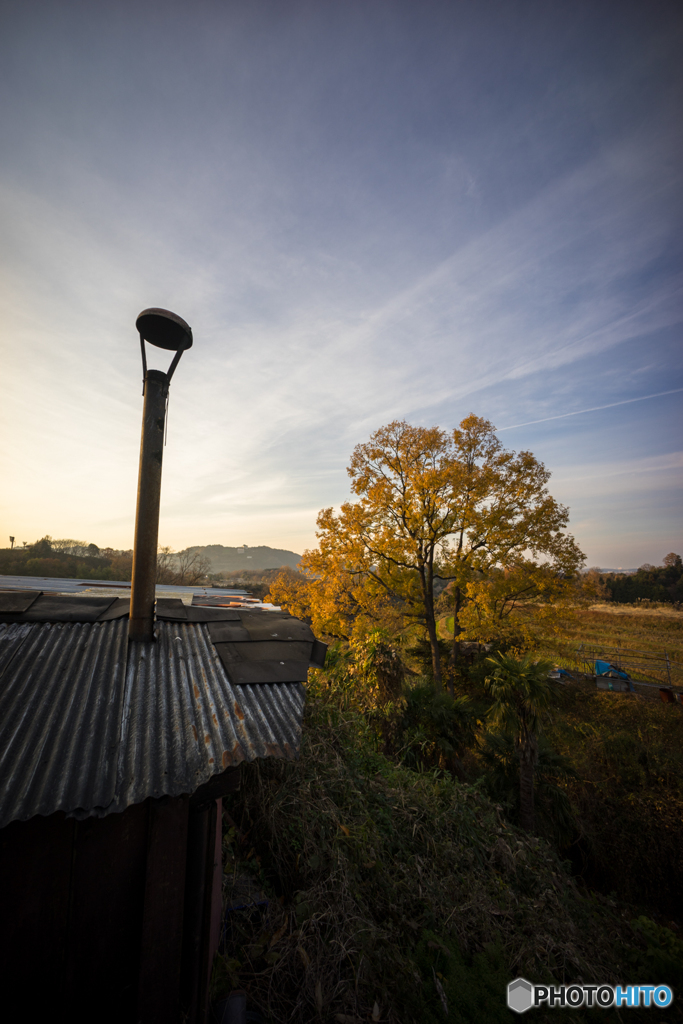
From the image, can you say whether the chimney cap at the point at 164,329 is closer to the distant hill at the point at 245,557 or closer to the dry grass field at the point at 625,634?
the dry grass field at the point at 625,634

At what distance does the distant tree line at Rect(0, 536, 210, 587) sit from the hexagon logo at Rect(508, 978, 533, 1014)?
373 inches

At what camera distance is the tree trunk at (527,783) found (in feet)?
34.2

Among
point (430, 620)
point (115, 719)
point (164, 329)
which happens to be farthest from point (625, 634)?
point (164, 329)

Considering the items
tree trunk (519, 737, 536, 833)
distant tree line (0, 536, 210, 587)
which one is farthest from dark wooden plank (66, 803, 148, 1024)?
tree trunk (519, 737, 536, 833)

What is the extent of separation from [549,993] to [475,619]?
9.80 metres

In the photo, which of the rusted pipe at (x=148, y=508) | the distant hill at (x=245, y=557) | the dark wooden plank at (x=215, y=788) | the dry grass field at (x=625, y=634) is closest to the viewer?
the dark wooden plank at (x=215, y=788)

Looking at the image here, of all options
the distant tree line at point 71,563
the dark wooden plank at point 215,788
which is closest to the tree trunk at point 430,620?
the distant tree line at point 71,563

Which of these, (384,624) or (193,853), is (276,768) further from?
(384,624)

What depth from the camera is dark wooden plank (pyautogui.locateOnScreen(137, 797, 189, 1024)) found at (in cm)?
265

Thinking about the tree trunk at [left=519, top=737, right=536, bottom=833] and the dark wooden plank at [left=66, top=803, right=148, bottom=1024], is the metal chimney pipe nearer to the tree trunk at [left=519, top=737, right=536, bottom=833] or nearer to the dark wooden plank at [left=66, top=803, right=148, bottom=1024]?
the dark wooden plank at [left=66, top=803, right=148, bottom=1024]

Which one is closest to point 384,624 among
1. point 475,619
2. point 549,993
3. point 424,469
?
point 475,619

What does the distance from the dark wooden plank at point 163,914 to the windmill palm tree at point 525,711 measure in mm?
9811

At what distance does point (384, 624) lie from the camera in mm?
14531

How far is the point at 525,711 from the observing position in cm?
1041
